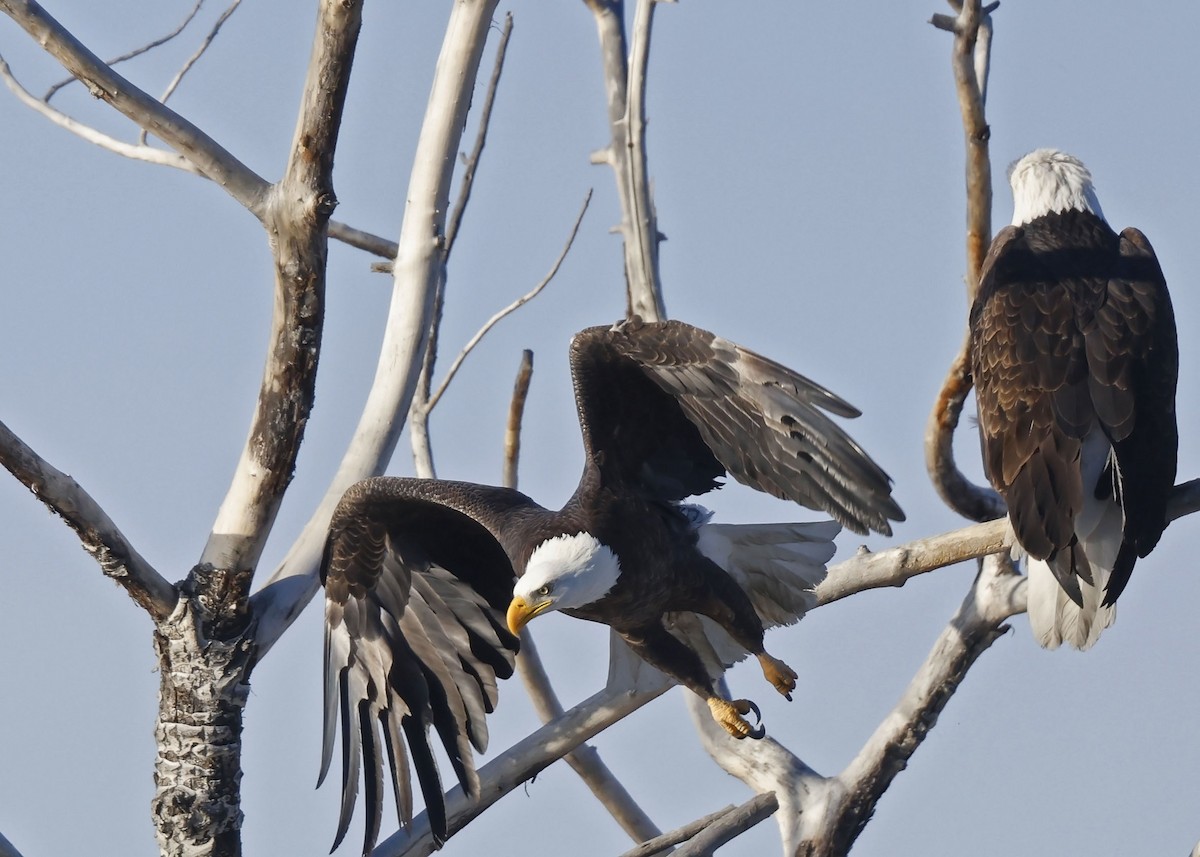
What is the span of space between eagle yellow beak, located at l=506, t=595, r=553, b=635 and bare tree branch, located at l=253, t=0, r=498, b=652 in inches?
25.1

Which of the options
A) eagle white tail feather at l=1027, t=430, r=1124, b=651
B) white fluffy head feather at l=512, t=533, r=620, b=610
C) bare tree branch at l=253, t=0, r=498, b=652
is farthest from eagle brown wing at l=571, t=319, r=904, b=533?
eagle white tail feather at l=1027, t=430, r=1124, b=651

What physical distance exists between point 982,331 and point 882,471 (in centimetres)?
146

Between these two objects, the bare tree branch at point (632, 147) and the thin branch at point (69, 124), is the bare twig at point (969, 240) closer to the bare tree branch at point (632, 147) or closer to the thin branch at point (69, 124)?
the bare tree branch at point (632, 147)

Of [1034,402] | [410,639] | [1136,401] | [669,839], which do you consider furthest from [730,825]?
[1136,401]

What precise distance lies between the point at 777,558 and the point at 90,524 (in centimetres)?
210

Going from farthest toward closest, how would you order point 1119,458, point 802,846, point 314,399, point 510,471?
point 510,471
point 802,846
point 1119,458
point 314,399

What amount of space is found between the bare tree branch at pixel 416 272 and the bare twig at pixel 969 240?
56.5 inches

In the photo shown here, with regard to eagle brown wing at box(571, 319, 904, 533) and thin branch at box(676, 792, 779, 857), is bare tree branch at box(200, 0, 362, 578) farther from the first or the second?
thin branch at box(676, 792, 779, 857)

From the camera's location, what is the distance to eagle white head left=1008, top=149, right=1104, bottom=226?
5.50 metres

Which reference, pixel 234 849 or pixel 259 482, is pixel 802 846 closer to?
pixel 234 849

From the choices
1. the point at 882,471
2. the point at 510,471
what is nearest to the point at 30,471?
the point at 882,471

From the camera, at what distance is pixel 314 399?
Answer: 398 cm

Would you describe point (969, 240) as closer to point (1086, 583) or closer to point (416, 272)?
point (1086, 583)

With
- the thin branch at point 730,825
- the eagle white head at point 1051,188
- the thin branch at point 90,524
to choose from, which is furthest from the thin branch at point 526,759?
the eagle white head at point 1051,188
